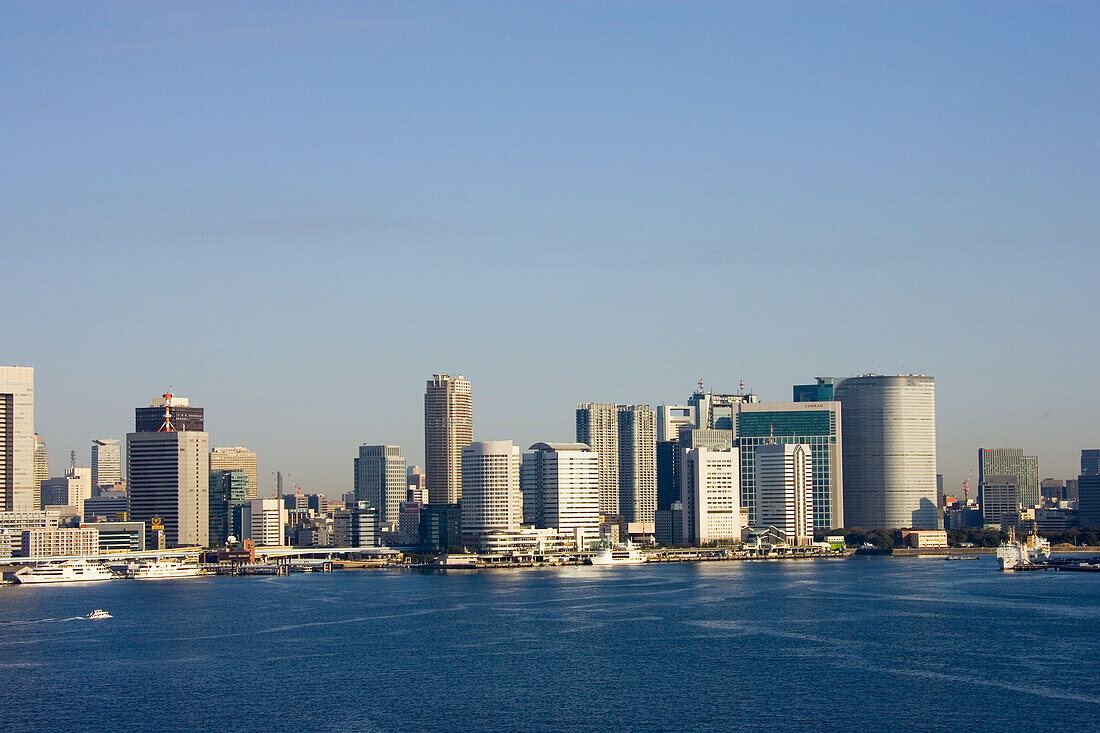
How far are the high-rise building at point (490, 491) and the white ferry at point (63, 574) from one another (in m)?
47.1

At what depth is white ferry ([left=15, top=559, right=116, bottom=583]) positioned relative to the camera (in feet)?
522

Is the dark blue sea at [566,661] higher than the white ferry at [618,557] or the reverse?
higher

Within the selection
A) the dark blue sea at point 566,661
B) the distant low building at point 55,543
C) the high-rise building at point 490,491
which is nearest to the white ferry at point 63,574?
the distant low building at point 55,543

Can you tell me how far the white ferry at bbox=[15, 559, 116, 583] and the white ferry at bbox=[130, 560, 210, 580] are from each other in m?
3.14

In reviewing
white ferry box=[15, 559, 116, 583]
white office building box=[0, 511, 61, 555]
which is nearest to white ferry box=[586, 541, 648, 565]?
white ferry box=[15, 559, 116, 583]

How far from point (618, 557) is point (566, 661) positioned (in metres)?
116

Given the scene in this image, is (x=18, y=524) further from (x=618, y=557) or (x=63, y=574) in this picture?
(x=618, y=557)

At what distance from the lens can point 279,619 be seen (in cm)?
9794

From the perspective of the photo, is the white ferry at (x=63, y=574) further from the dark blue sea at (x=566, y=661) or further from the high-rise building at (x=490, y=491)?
the high-rise building at (x=490, y=491)

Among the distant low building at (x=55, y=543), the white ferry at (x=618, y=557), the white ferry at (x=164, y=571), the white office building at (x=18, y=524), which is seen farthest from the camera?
the white office building at (x=18, y=524)

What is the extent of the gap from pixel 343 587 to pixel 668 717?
273ft

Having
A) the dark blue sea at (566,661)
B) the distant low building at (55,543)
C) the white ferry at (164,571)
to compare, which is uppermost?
the distant low building at (55,543)

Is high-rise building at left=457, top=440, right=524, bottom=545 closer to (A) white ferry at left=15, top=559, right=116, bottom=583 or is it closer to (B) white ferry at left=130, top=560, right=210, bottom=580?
(B) white ferry at left=130, top=560, right=210, bottom=580

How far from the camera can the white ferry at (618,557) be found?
604 feet
